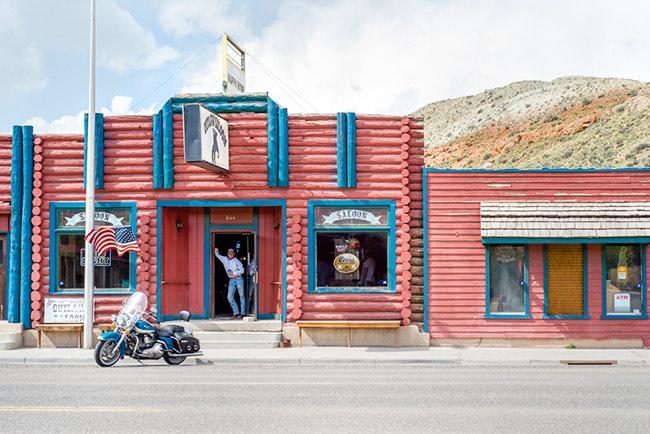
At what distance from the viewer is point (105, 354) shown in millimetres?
15828

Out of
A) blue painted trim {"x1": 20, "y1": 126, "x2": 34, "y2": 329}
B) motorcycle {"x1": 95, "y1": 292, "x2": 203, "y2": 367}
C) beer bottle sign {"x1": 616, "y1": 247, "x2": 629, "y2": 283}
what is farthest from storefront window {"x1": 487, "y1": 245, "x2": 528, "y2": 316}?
blue painted trim {"x1": 20, "y1": 126, "x2": 34, "y2": 329}

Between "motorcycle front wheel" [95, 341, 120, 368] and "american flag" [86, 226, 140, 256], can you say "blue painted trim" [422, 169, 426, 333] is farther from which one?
"motorcycle front wheel" [95, 341, 120, 368]

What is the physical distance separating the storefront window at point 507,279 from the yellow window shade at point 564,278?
0.63 m

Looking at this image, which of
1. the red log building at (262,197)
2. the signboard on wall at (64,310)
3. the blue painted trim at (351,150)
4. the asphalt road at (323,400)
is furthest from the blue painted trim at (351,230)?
the signboard on wall at (64,310)

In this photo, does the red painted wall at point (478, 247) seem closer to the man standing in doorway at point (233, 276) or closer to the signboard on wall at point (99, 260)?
the man standing in doorway at point (233, 276)

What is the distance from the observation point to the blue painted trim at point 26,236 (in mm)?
19531

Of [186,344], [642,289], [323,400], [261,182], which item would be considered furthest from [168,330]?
[642,289]

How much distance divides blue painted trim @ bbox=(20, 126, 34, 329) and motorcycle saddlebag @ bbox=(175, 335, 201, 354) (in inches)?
208

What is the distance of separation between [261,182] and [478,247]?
17.4 ft

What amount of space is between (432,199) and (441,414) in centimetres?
942

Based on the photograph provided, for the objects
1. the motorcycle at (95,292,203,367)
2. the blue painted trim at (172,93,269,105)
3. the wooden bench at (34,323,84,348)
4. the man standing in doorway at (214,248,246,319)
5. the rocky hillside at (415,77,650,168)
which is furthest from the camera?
the rocky hillside at (415,77,650,168)

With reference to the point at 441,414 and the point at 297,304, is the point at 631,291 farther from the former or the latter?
the point at 441,414

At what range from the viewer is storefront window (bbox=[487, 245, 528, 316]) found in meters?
19.0

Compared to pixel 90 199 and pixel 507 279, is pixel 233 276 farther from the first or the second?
pixel 507 279
